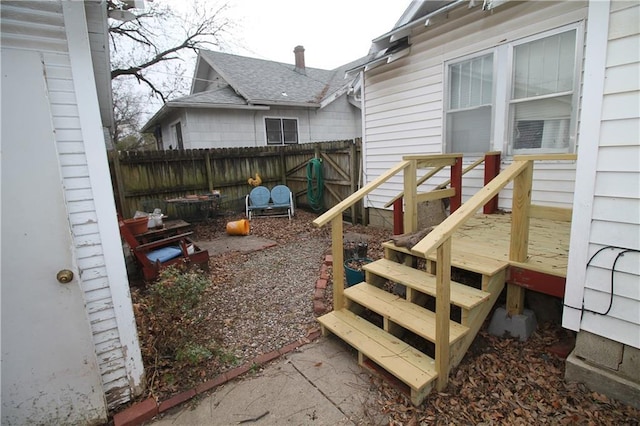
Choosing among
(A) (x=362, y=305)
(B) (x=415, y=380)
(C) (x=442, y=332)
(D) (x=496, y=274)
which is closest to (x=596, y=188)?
(D) (x=496, y=274)

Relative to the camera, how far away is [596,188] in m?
1.83

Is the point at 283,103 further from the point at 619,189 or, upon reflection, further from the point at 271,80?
the point at 619,189

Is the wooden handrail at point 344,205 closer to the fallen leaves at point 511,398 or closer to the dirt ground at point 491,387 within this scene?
the dirt ground at point 491,387

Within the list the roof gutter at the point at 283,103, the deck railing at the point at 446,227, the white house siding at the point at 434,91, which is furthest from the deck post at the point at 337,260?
the roof gutter at the point at 283,103

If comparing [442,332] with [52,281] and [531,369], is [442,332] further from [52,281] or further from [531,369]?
[52,281]

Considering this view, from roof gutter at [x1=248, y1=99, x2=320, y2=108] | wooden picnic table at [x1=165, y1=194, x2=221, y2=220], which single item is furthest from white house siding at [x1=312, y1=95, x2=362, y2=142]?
wooden picnic table at [x1=165, y1=194, x2=221, y2=220]

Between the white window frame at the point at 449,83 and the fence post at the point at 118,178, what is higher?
the white window frame at the point at 449,83

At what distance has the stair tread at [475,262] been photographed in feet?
8.20

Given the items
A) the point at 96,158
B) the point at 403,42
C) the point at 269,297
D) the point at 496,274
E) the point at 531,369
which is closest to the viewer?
the point at 96,158

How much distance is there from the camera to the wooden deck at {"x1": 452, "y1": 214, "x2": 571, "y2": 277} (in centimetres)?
251

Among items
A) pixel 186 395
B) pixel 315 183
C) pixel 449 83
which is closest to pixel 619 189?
pixel 186 395

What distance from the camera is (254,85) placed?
10.3 meters

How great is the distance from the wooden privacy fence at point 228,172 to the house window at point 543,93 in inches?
123

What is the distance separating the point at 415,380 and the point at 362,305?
0.94m
